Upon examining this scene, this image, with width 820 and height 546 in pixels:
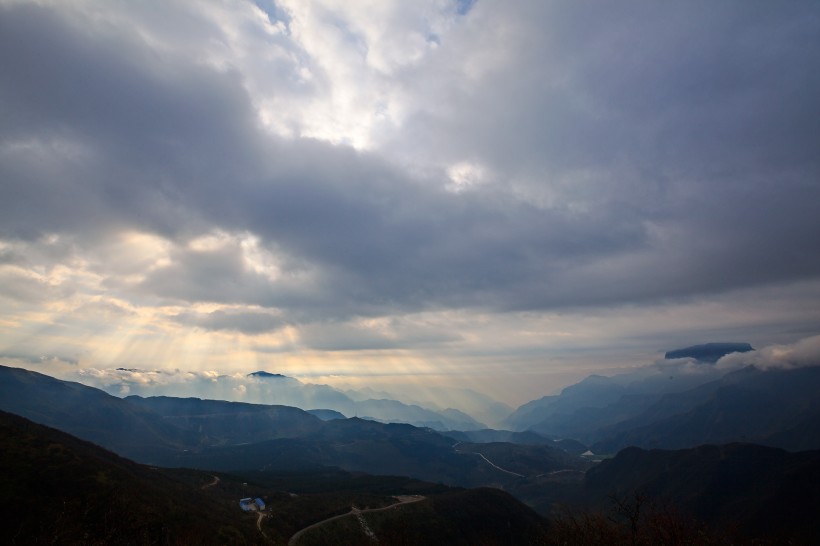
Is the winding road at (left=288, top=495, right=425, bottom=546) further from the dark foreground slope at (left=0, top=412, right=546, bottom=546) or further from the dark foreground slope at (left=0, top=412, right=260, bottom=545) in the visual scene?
the dark foreground slope at (left=0, top=412, right=260, bottom=545)

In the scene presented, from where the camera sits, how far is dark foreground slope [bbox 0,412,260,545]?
211 feet

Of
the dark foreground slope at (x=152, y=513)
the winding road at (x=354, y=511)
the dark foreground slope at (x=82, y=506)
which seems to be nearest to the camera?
the dark foreground slope at (x=82, y=506)

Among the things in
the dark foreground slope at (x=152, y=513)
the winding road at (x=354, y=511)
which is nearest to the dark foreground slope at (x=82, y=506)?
the dark foreground slope at (x=152, y=513)

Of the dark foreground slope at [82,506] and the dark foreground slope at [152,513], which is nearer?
the dark foreground slope at [82,506]

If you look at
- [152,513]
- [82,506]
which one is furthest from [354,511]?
[82,506]

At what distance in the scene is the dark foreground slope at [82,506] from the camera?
2530 inches

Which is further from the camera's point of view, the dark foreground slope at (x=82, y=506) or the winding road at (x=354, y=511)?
the winding road at (x=354, y=511)

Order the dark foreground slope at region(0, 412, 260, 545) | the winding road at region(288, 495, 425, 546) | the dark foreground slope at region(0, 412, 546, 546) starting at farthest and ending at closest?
the winding road at region(288, 495, 425, 546)
the dark foreground slope at region(0, 412, 546, 546)
the dark foreground slope at region(0, 412, 260, 545)

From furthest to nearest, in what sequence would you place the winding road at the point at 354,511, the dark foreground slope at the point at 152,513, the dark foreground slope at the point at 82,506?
the winding road at the point at 354,511
the dark foreground slope at the point at 152,513
the dark foreground slope at the point at 82,506

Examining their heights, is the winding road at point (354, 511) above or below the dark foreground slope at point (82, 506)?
below

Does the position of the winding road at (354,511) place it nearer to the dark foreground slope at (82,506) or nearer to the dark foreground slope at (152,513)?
the dark foreground slope at (152,513)

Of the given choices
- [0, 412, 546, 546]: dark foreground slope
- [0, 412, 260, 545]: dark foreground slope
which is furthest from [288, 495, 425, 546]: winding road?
[0, 412, 260, 545]: dark foreground slope

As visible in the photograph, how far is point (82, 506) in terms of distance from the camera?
71.3 meters

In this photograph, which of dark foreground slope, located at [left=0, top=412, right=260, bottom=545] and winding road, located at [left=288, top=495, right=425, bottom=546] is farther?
winding road, located at [left=288, top=495, right=425, bottom=546]
